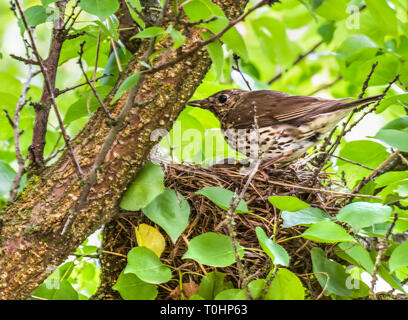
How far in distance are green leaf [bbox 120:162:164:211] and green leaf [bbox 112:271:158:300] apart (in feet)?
0.88

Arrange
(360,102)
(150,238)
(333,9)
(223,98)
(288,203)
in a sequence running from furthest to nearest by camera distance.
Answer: (223,98) → (333,9) → (360,102) → (150,238) → (288,203)

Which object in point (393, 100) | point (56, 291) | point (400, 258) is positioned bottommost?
point (56, 291)

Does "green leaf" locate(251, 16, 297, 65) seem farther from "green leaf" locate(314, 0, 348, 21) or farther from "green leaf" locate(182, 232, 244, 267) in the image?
"green leaf" locate(182, 232, 244, 267)

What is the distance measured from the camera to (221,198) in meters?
1.89

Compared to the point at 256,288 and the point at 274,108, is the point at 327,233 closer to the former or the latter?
the point at 256,288

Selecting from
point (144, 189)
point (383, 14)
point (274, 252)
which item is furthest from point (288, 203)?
point (383, 14)

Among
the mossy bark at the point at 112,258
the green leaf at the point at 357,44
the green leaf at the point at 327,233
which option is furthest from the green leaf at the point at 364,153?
the mossy bark at the point at 112,258

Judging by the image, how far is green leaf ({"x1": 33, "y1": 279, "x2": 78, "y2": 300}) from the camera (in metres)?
2.15

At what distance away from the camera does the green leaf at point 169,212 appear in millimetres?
1865

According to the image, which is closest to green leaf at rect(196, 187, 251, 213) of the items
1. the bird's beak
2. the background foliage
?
the background foliage

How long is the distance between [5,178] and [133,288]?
2.55ft

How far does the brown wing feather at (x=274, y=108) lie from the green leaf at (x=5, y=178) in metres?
1.30
